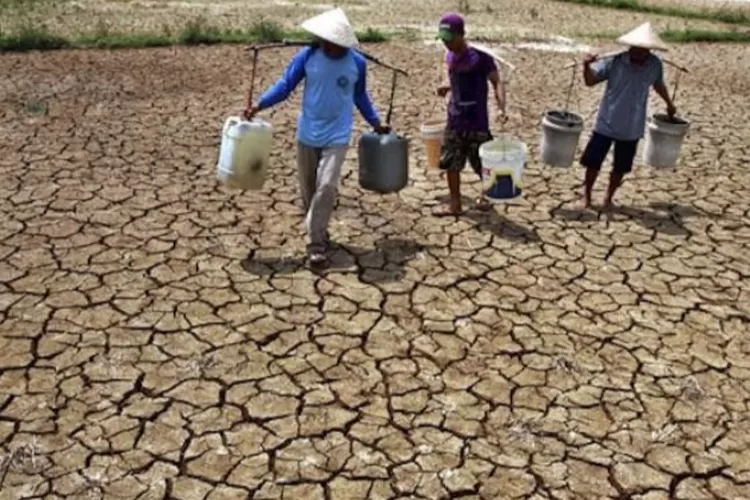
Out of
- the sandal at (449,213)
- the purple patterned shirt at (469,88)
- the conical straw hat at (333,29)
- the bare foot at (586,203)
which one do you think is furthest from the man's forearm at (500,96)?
the bare foot at (586,203)

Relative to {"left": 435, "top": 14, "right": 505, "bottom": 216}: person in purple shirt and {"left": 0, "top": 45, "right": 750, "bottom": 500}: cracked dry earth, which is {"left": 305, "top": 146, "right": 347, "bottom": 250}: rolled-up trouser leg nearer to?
{"left": 0, "top": 45, "right": 750, "bottom": 500}: cracked dry earth

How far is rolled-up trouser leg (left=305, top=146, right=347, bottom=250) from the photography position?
509 centimetres

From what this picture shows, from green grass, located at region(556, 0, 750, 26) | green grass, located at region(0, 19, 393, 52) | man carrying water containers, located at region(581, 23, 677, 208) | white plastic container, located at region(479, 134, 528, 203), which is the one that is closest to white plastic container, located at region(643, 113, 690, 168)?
man carrying water containers, located at region(581, 23, 677, 208)

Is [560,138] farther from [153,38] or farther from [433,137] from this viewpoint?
[153,38]

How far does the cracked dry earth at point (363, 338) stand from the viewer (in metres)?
3.50

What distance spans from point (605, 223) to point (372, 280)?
2.06 m

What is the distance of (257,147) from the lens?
522 cm

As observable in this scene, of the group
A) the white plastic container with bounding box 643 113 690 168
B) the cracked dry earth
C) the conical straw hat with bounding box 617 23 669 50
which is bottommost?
the cracked dry earth

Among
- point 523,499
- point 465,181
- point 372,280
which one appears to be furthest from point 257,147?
point 523,499

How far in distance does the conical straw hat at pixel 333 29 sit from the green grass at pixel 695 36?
1151 cm

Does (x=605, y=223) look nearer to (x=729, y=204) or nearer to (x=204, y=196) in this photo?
(x=729, y=204)

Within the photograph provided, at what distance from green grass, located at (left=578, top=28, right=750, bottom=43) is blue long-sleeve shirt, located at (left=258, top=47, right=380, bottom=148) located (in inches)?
446

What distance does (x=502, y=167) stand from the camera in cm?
564

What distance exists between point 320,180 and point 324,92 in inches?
21.5
